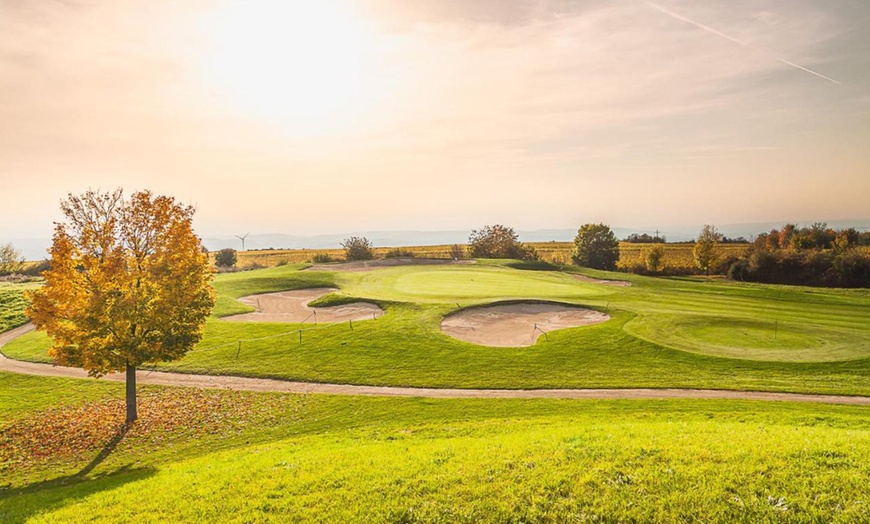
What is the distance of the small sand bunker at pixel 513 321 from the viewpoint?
33.7m

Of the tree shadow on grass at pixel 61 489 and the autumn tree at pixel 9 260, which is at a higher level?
the autumn tree at pixel 9 260

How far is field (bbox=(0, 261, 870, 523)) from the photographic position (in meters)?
10.4

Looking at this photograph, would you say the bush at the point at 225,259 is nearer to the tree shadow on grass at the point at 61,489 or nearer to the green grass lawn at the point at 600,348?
the green grass lawn at the point at 600,348

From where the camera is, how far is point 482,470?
12.0 m

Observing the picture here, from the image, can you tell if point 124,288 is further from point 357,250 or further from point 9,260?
point 9,260

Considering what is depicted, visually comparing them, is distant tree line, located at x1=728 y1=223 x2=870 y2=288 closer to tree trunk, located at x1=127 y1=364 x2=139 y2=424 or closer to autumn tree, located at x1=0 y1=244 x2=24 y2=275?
tree trunk, located at x1=127 y1=364 x2=139 y2=424

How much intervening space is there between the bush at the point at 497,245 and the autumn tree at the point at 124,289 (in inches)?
2694

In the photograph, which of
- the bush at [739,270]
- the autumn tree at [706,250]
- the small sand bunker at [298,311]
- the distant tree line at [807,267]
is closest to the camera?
the small sand bunker at [298,311]

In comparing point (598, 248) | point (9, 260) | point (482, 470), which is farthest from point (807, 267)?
point (9, 260)

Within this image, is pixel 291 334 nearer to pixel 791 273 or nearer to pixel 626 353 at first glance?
pixel 626 353

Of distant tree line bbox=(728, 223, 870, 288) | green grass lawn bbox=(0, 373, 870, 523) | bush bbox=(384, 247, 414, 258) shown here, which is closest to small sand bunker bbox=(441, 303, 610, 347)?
green grass lawn bbox=(0, 373, 870, 523)

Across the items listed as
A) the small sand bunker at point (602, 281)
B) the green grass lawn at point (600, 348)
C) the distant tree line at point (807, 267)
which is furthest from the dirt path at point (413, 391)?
the distant tree line at point (807, 267)

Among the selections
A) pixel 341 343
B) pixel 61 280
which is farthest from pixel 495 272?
pixel 61 280

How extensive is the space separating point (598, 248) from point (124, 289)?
7946 cm
